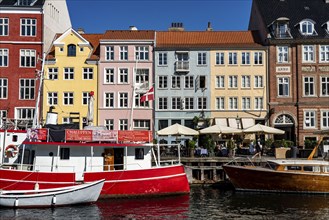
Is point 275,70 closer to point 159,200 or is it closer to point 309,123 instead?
point 309,123

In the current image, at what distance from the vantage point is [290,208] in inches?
969

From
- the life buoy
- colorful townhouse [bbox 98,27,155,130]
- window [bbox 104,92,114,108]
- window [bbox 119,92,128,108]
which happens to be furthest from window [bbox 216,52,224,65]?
the life buoy

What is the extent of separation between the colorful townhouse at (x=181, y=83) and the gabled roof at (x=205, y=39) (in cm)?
30

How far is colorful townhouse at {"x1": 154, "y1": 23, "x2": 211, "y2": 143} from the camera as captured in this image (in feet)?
152

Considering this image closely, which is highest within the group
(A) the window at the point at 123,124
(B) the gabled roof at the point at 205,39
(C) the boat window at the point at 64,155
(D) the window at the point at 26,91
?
(B) the gabled roof at the point at 205,39

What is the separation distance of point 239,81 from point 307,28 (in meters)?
8.94

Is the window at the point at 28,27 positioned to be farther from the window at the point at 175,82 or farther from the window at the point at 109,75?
the window at the point at 175,82

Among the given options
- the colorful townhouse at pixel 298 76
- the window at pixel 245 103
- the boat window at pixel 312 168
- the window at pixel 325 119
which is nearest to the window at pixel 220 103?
the window at pixel 245 103

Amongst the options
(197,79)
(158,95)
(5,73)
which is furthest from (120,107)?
(5,73)

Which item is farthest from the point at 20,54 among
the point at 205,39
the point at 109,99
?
the point at 205,39

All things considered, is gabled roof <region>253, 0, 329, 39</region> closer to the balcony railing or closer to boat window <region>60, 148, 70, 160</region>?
the balcony railing

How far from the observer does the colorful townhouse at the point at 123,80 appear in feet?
151

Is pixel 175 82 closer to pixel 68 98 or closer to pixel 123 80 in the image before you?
pixel 123 80

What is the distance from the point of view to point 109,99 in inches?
1825
